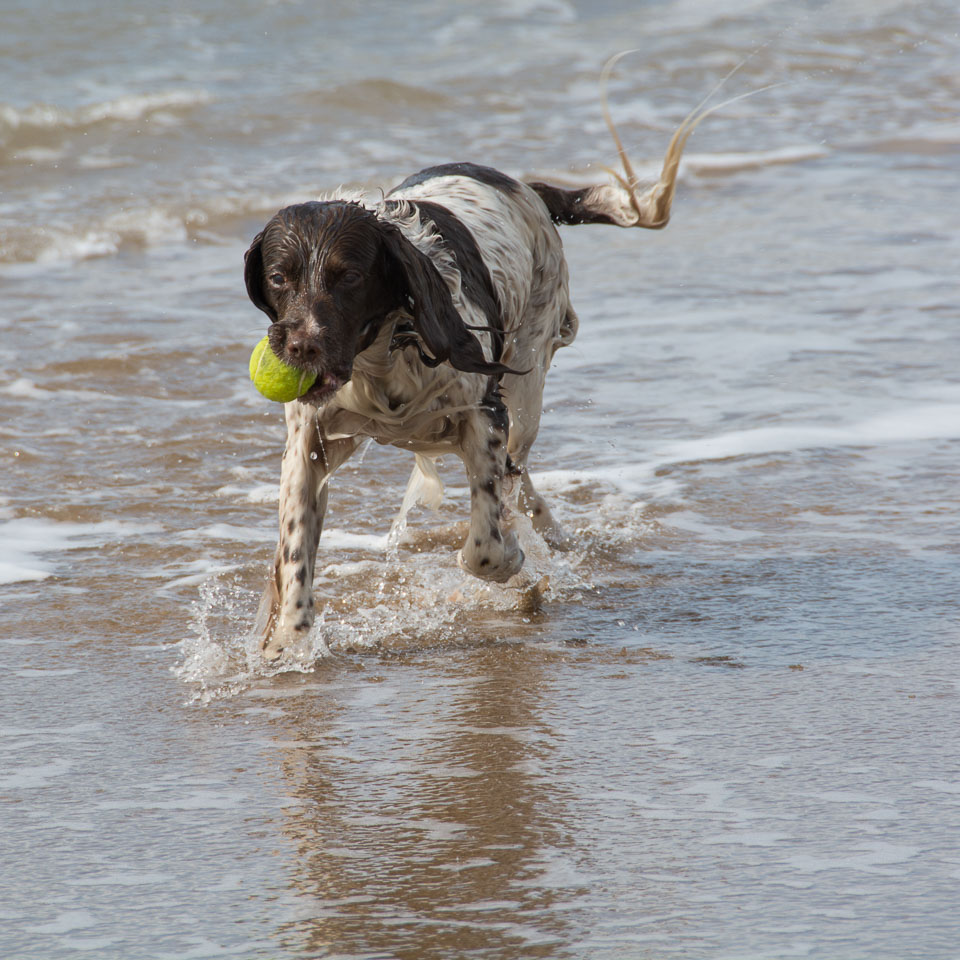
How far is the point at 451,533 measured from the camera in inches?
211

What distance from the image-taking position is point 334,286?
3689mm

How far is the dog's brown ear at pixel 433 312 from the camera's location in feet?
12.4

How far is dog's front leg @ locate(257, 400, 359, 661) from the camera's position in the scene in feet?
13.7

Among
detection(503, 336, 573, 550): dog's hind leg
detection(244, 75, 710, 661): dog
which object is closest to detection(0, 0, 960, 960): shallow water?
detection(503, 336, 573, 550): dog's hind leg

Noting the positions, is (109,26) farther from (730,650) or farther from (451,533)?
(730,650)

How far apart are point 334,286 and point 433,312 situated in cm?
27

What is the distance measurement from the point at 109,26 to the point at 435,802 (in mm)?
15638

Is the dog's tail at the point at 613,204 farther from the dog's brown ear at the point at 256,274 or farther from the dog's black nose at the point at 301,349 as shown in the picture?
the dog's black nose at the point at 301,349

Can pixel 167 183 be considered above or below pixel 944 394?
above

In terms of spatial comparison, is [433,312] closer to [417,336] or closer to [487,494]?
[417,336]

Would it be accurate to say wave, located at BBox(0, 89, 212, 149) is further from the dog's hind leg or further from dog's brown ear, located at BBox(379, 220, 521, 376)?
dog's brown ear, located at BBox(379, 220, 521, 376)

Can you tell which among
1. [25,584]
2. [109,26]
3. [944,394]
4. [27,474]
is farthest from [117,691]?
[109,26]

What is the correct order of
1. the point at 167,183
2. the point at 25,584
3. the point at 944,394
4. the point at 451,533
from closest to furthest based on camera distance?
A: the point at 25,584, the point at 451,533, the point at 944,394, the point at 167,183

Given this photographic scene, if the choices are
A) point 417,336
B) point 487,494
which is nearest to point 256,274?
point 417,336
